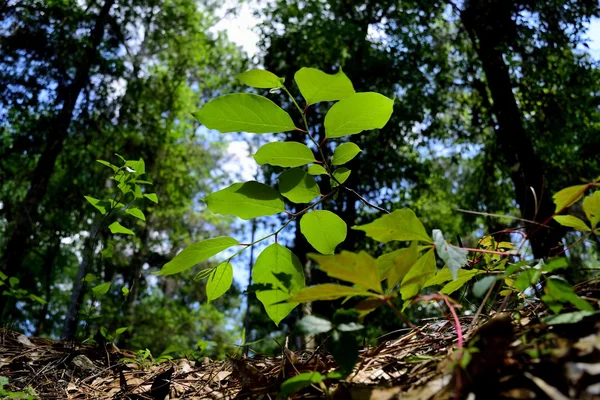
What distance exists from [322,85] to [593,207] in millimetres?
448

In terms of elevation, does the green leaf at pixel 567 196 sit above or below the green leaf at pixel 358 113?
below

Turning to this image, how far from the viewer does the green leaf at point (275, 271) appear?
0.64m

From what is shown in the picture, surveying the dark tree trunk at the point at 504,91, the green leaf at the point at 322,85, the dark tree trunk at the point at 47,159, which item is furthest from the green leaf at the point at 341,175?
the dark tree trunk at the point at 47,159

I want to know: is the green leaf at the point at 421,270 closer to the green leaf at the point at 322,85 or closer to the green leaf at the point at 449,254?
the green leaf at the point at 449,254

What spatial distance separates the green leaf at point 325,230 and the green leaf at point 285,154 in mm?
99

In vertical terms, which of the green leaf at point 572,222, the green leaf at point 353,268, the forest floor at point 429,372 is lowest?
the forest floor at point 429,372

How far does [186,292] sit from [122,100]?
9083mm

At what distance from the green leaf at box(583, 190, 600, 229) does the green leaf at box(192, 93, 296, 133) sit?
0.46 meters

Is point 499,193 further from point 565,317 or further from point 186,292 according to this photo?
point 186,292

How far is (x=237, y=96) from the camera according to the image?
0.61 meters

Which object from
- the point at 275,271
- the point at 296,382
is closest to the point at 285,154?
the point at 275,271

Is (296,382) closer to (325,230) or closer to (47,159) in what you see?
(325,230)

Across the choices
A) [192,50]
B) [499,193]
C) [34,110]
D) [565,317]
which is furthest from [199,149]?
[565,317]

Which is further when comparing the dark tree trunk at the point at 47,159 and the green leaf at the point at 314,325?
the dark tree trunk at the point at 47,159
